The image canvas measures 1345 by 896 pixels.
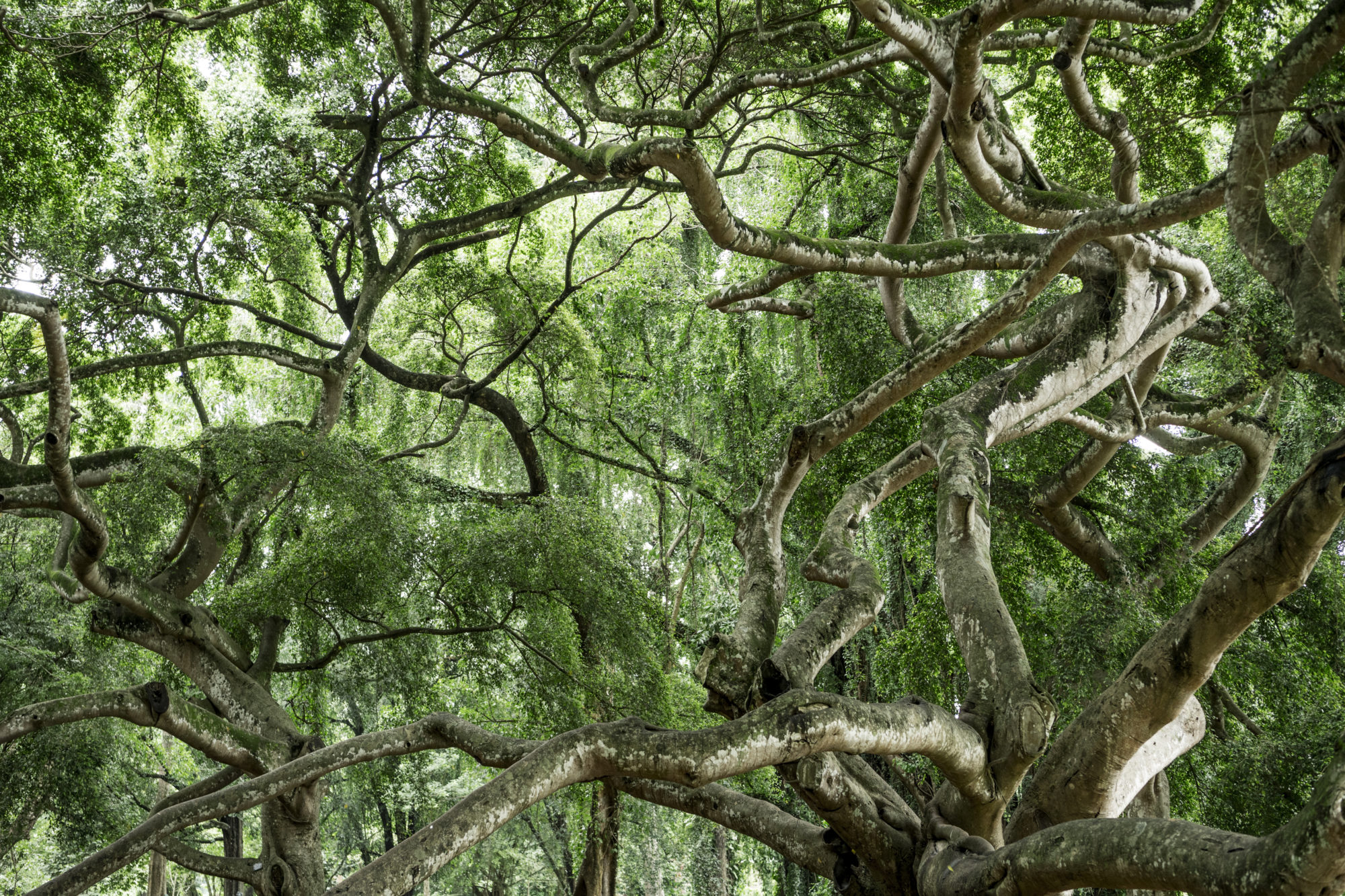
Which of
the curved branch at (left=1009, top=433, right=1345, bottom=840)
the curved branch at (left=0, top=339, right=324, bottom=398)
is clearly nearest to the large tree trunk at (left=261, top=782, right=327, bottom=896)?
the curved branch at (left=0, top=339, right=324, bottom=398)

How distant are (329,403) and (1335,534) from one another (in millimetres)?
9995

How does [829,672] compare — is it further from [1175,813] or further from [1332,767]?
[1332,767]

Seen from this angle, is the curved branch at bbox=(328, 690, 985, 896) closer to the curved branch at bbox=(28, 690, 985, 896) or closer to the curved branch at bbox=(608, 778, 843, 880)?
the curved branch at bbox=(28, 690, 985, 896)

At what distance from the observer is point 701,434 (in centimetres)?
1094

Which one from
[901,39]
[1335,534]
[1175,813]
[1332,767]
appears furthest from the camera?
[1335,534]

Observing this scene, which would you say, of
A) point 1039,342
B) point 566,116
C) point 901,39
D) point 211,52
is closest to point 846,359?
point 1039,342

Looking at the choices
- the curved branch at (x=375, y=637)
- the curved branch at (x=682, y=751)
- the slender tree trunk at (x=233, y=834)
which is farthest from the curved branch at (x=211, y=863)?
the slender tree trunk at (x=233, y=834)

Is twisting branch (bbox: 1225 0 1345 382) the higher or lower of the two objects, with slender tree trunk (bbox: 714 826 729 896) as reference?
higher

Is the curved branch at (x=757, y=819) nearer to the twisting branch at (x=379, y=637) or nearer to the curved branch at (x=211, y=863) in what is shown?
the twisting branch at (x=379, y=637)

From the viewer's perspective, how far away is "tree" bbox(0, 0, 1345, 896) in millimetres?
3938

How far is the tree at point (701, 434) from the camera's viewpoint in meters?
3.94

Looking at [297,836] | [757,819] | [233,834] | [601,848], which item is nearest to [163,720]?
[297,836]

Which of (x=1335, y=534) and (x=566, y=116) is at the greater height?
(x=566, y=116)

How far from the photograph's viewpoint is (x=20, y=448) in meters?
8.20
